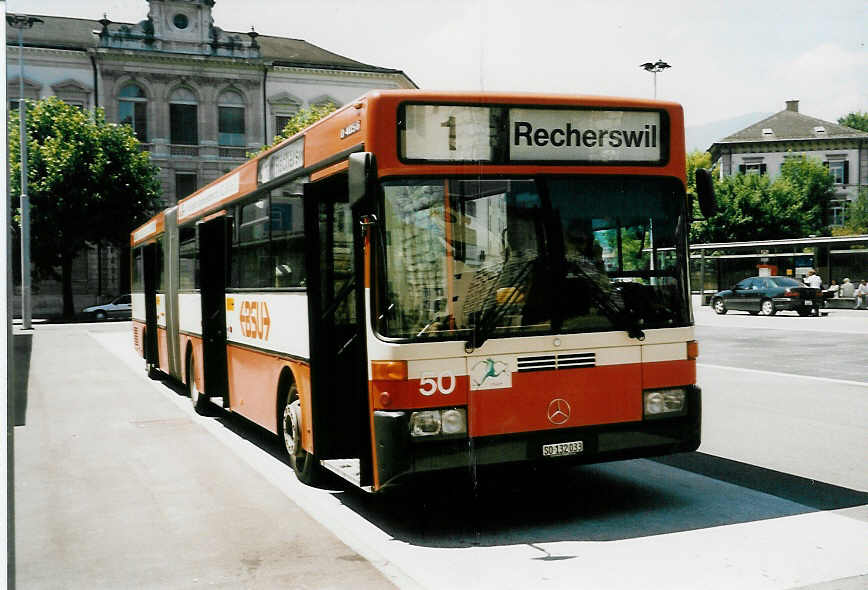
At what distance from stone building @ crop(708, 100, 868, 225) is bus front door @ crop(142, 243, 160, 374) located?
58068mm

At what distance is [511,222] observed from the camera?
6336mm

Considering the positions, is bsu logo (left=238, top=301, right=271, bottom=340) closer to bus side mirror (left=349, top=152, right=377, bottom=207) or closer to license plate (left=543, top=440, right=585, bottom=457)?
bus side mirror (left=349, top=152, right=377, bottom=207)

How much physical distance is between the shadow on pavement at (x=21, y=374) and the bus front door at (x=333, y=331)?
2.40m

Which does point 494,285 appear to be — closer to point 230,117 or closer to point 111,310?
point 111,310

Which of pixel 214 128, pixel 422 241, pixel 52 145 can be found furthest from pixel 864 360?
pixel 214 128

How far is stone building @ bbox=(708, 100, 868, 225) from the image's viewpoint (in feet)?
227

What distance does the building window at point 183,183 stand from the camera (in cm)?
5331

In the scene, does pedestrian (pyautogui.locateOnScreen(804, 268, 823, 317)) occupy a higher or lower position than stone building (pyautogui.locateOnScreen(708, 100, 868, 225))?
lower

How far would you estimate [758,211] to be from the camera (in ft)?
207

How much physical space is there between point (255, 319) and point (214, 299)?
2.03 m

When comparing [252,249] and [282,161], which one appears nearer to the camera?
[282,161]

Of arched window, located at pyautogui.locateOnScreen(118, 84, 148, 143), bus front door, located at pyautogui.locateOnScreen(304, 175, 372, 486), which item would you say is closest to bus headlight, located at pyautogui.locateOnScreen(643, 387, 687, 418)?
bus front door, located at pyautogui.locateOnScreen(304, 175, 372, 486)

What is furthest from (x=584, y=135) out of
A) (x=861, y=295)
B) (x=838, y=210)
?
(x=838, y=210)

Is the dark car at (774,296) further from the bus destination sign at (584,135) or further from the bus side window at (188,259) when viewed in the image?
the bus destination sign at (584,135)
